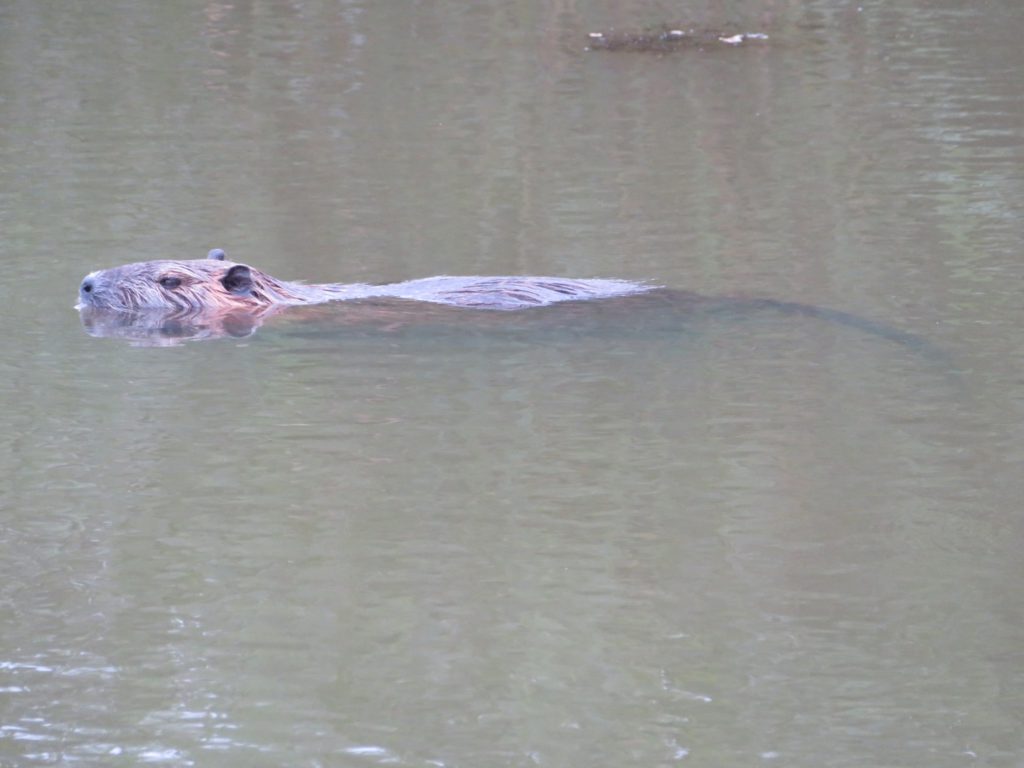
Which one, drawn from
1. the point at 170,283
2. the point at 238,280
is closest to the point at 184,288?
the point at 170,283

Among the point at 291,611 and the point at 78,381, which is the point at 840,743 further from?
the point at 78,381

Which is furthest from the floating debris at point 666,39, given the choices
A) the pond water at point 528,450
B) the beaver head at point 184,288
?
the beaver head at point 184,288

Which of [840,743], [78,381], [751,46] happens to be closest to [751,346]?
[78,381]

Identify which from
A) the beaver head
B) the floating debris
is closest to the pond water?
the beaver head

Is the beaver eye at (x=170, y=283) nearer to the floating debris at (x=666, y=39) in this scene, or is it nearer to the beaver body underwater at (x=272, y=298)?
the beaver body underwater at (x=272, y=298)

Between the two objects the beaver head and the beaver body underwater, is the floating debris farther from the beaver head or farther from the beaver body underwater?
the beaver head

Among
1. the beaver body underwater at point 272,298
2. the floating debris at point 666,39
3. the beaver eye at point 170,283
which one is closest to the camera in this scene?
the beaver body underwater at point 272,298

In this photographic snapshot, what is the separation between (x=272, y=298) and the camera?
282 inches

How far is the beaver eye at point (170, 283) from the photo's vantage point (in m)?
7.23

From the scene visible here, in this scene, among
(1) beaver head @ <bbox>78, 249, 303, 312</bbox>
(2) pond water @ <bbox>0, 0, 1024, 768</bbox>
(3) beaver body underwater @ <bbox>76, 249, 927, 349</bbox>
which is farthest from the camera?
(1) beaver head @ <bbox>78, 249, 303, 312</bbox>

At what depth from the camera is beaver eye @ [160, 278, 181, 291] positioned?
7227mm

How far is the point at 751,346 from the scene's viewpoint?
638 centimetres

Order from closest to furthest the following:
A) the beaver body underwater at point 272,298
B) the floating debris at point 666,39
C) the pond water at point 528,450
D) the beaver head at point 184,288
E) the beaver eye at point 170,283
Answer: the pond water at point 528,450
the beaver body underwater at point 272,298
the beaver head at point 184,288
the beaver eye at point 170,283
the floating debris at point 666,39

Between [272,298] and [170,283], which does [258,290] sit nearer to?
[272,298]
